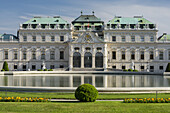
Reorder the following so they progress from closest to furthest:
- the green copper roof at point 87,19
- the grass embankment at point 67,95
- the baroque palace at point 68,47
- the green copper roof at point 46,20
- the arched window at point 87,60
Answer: the grass embankment at point 67,95 < the arched window at point 87,60 < the baroque palace at point 68,47 < the green copper roof at point 46,20 < the green copper roof at point 87,19

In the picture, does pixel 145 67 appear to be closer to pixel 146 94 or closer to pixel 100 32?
pixel 100 32

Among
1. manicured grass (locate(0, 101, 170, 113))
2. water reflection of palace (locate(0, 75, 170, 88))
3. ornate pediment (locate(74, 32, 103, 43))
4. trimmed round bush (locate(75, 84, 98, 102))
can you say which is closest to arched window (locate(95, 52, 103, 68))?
ornate pediment (locate(74, 32, 103, 43))

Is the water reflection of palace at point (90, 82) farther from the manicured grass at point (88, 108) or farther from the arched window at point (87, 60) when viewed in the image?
the arched window at point (87, 60)

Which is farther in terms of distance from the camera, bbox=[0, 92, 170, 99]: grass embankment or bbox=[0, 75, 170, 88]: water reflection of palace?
bbox=[0, 75, 170, 88]: water reflection of palace

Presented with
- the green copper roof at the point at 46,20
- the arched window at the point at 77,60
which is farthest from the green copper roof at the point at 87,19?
the arched window at the point at 77,60

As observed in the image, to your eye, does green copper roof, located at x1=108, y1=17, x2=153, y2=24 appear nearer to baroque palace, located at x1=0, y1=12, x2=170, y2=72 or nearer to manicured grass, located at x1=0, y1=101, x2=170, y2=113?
baroque palace, located at x1=0, y1=12, x2=170, y2=72

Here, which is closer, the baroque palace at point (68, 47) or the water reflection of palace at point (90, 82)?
the water reflection of palace at point (90, 82)

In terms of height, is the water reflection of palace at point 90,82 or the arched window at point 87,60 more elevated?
Answer: the arched window at point 87,60

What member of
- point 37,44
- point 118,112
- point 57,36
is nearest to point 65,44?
point 57,36

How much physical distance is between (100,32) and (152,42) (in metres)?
13.9

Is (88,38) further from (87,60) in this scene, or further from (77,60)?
(77,60)

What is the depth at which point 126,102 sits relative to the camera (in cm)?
1662

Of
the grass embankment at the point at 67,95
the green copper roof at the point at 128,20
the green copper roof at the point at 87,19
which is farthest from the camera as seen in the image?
the green copper roof at the point at 87,19

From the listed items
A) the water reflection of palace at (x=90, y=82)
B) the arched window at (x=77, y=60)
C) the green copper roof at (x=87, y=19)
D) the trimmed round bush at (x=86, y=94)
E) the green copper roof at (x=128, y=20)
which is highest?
the green copper roof at (x=87, y=19)
